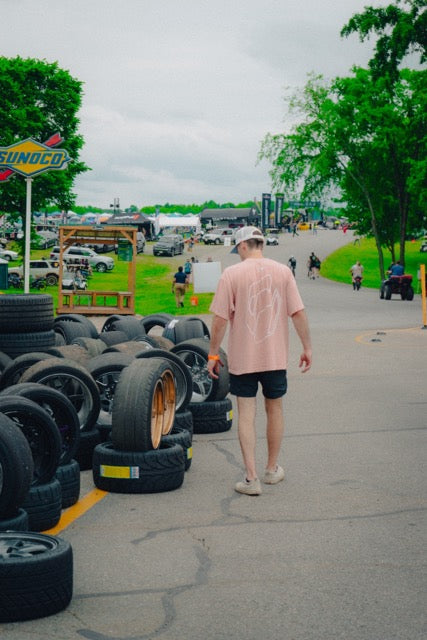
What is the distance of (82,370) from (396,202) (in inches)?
2084

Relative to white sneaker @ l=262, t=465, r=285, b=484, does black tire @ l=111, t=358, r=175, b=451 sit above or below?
above

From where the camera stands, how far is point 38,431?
609 centimetres

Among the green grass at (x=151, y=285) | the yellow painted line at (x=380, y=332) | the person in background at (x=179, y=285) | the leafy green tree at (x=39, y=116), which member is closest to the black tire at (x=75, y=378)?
the yellow painted line at (x=380, y=332)

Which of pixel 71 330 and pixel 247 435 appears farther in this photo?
pixel 71 330

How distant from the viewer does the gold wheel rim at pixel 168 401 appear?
780 cm

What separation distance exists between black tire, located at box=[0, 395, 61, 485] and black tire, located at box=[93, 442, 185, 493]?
0.93 m

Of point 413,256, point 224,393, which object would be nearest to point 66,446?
point 224,393

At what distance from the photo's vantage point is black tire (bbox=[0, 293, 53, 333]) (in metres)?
11.6

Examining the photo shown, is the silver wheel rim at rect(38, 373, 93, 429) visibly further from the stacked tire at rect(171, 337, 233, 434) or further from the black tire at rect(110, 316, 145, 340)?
the black tire at rect(110, 316, 145, 340)

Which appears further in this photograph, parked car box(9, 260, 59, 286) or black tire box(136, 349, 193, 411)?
parked car box(9, 260, 59, 286)

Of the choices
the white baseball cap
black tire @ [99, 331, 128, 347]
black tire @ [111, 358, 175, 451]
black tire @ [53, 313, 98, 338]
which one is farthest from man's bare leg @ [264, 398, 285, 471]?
black tire @ [53, 313, 98, 338]

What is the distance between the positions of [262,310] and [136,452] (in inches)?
55.8

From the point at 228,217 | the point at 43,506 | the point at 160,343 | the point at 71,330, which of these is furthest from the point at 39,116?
the point at 228,217

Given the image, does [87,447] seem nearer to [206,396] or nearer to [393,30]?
[206,396]
